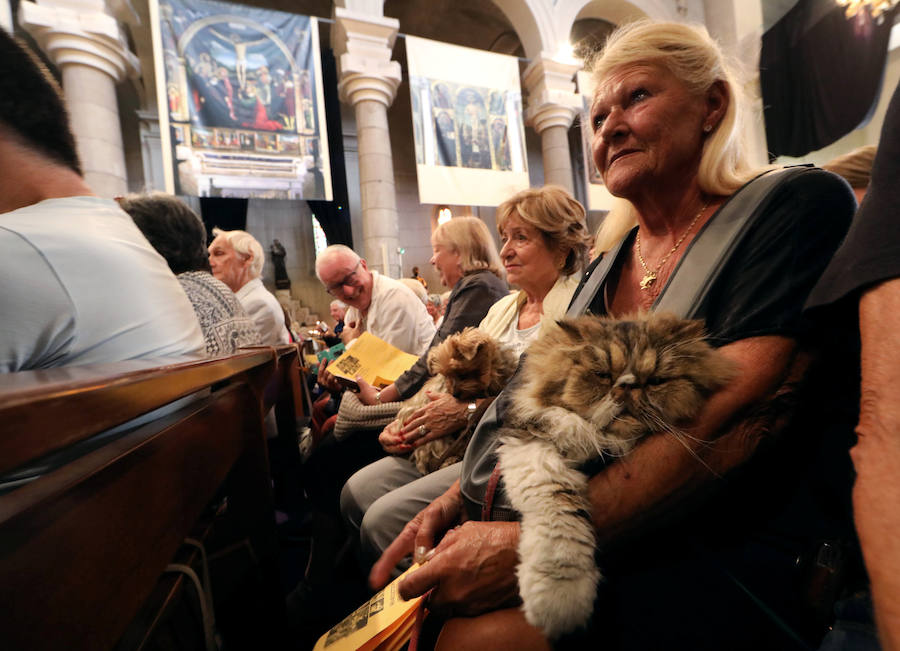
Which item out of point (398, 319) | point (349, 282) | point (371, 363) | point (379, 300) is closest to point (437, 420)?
point (371, 363)

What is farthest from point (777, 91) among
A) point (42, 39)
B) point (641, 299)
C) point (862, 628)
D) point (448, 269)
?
point (42, 39)

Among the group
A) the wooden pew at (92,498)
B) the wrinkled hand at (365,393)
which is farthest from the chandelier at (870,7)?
the wooden pew at (92,498)

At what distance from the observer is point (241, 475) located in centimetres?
155

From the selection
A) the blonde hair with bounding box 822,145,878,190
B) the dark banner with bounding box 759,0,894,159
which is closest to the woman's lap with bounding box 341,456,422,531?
the blonde hair with bounding box 822,145,878,190

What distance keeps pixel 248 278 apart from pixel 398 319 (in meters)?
1.54

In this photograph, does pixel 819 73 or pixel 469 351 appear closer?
pixel 469 351

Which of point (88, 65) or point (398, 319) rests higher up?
point (88, 65)

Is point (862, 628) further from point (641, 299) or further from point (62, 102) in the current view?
point (62, 102)

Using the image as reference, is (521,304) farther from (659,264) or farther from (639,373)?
(639,373)

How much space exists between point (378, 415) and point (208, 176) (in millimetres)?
5576

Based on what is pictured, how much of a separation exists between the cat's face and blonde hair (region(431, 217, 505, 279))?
72.4 inches

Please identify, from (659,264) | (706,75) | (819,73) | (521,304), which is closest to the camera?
(706,75)

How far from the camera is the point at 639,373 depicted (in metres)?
0.79

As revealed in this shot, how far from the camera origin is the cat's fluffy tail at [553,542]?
692 millimetres
